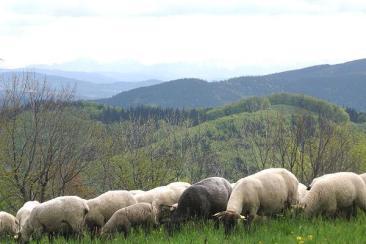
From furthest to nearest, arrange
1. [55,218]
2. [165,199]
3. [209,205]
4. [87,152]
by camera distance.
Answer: [87,152]
[165,199]
[55,218]
[209,205]

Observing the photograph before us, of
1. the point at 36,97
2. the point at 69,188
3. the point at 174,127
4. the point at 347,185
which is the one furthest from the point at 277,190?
the point at 174,127

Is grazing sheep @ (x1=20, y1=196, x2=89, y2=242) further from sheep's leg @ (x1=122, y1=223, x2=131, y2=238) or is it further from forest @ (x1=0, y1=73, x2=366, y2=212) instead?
forest @ (x1=0, y1=73, x2=366, y2=212)

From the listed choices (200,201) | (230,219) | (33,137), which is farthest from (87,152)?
(230,219)

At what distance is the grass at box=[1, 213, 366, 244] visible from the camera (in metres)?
9.88

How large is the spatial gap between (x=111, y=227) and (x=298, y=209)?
4.94m

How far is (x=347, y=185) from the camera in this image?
42.8ft

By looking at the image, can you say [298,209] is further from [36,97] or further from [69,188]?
[69,188]

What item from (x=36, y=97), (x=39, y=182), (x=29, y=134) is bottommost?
(x=39, y=182)

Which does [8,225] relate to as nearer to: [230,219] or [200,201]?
[200,201]

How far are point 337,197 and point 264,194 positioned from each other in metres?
1.84

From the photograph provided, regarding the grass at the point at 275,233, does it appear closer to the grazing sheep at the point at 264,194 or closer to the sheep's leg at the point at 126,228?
the sheep's leg at the point at 126,228

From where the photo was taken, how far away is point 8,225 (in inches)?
652

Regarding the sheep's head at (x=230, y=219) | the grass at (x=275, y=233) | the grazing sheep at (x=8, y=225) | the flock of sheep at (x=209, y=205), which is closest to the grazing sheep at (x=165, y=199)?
the flock of sheep at (x=209, y=205)

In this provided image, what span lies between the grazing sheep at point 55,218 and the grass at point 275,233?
1631 millimetres
